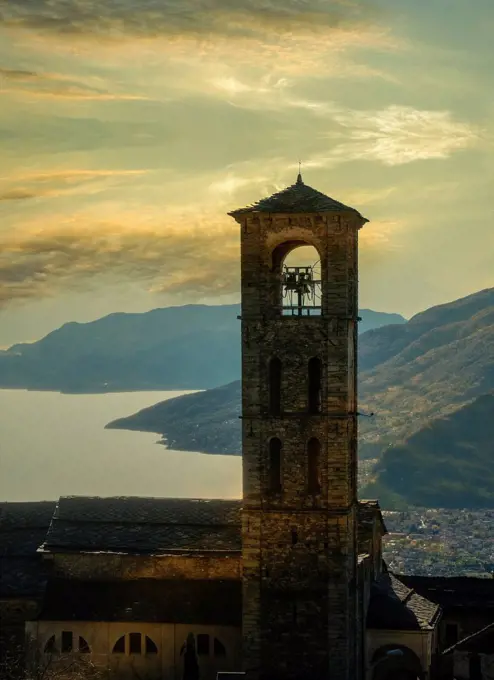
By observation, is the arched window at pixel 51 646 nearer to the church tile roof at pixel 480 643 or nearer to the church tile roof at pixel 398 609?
the church tile roof at pixel 398 609

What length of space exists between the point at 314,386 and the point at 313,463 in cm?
247

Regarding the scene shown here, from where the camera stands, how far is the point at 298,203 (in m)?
47.9

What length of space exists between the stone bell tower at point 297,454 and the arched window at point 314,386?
0.11ft

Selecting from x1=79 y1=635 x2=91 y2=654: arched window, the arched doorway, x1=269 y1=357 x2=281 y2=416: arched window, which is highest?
x1=269 y1=357 x2=281 y2=416: arched window

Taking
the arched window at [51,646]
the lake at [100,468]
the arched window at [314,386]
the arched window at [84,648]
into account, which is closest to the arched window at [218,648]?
the arched window at [84,648]

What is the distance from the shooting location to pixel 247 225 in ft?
157

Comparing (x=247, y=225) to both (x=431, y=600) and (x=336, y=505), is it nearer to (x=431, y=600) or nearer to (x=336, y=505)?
(x=336, y=505)

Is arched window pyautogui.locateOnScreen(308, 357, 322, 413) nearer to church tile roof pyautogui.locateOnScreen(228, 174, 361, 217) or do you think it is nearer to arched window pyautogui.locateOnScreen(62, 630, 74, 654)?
church tile roof pyautogui.locateOnScreen(228, 174, 361, 217)

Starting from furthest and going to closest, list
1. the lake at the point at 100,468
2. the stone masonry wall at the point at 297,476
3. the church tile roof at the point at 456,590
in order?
the lake at the point at 100,468
the church tile roof at the point at 456,590
the stone masonry wall at the point at 297,476

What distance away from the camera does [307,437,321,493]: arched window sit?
156ft

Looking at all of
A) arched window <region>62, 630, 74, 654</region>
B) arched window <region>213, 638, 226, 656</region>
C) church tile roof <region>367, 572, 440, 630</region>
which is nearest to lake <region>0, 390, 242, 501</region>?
church tile roof <region>367, 572, 440, 630</region>

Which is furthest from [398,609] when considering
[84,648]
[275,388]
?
[84,648]

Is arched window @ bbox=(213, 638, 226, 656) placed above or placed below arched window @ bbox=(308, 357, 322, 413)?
below

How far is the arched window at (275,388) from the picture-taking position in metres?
47.8
